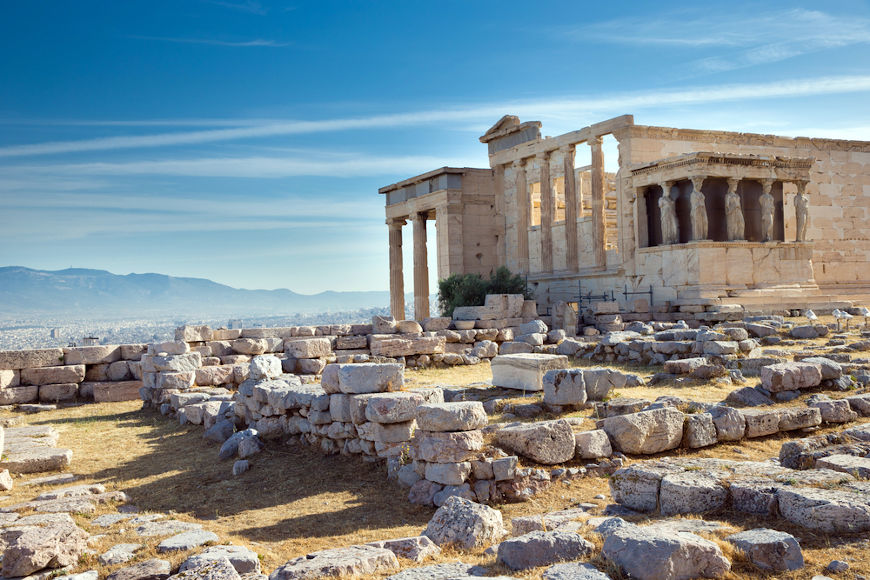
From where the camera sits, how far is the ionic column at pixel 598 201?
26141 mm

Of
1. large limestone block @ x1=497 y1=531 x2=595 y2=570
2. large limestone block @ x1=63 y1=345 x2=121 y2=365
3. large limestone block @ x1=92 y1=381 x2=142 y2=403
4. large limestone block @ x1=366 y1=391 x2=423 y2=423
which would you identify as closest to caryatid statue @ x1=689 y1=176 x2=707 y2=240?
large limestone block @ x1=92 y1=381 x2=142 y2=403

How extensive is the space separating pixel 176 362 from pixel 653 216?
15674mm

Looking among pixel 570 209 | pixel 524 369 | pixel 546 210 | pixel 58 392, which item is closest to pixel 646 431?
pixel 524 369

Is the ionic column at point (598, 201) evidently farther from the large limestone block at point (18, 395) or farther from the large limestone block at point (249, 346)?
the large limestone block at point (18, 395)

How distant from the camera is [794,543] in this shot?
4910 millimetres

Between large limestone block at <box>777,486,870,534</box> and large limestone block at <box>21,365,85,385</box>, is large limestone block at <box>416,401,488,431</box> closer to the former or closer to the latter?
large limestone block at <box>777,486,870,534</box>

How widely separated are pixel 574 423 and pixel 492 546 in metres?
3.39

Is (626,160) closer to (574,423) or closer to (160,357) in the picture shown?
(160,357)

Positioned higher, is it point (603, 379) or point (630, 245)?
point (630, 245)

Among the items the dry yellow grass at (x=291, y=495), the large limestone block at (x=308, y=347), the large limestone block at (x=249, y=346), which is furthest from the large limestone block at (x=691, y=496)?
the large limestone block at (x=249, y=346)

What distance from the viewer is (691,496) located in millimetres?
6043

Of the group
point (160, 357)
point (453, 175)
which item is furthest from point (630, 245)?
point (160, 357)

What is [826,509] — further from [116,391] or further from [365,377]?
[116,391]

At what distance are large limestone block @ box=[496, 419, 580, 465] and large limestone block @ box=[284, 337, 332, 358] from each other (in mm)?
9268
